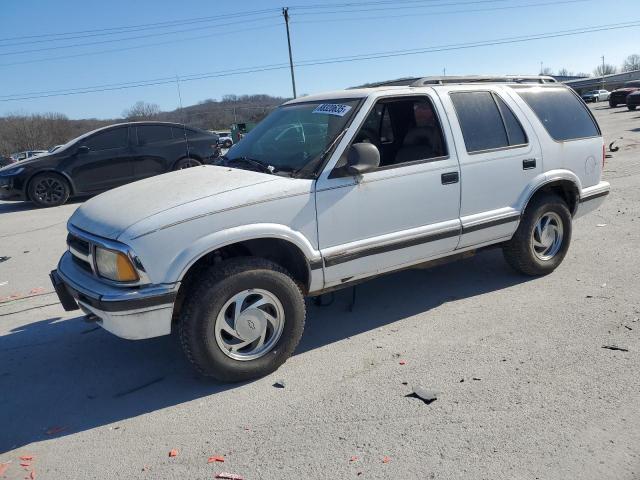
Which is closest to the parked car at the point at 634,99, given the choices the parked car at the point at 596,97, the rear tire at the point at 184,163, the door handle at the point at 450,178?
the parked car at the point at 596,97

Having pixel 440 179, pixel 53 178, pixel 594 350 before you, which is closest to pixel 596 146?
pixel 440 179

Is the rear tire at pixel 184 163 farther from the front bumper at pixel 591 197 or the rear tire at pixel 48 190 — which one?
the front bumper at pixel 591 197

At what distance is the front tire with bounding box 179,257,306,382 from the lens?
3287mm

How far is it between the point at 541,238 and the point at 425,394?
2.58 m

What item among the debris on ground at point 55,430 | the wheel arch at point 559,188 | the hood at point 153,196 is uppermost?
the hood at point 153,196

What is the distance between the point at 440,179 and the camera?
166 inches

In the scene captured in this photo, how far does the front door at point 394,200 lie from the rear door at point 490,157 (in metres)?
0.14

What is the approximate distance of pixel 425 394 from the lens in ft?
10.6

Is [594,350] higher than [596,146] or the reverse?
the reverse

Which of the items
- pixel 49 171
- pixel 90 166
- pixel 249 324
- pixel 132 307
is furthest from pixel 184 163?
pixel 132 307

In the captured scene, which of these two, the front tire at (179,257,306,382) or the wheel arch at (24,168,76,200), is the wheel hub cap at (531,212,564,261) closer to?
the front tire at (179,257,306,382)

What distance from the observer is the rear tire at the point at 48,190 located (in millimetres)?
10781

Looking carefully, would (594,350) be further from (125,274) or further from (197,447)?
(125,274)

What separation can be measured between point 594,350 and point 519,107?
2319mm
